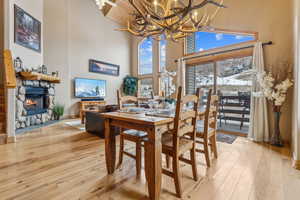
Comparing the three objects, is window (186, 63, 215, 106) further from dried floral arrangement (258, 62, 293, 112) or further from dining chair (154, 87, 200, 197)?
dining chair (154, 87, 200, 197)

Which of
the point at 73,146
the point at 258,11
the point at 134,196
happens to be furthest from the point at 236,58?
the point at 73,146

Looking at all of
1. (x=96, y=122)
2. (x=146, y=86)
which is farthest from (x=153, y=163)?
(x=146, y=86)

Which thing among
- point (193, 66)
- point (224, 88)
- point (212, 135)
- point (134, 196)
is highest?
point (193, 66)

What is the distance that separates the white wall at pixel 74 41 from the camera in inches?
205

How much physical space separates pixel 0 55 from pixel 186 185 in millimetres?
5536

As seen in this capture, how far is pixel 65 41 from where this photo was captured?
531 centimetres

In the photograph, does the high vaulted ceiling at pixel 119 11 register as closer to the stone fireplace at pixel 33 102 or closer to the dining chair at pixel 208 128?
the stone fireplace at pixel 33 102

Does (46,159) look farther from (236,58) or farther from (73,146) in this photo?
(236,58)

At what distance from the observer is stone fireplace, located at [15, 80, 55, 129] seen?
385cm

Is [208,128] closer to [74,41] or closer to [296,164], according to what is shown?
[296,164]

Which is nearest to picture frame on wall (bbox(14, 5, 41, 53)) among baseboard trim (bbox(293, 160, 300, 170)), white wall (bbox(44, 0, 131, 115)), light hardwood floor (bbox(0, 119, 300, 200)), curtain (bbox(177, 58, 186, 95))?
white wall (bbox(44, 0, 131, 115))

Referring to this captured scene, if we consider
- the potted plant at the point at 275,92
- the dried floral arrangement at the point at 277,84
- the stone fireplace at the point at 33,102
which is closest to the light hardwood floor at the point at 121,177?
the potted plant at the point at 275,92

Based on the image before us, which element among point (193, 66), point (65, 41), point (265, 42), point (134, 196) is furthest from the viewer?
point (65, 41)

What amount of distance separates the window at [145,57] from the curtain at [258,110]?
4.27 metres
